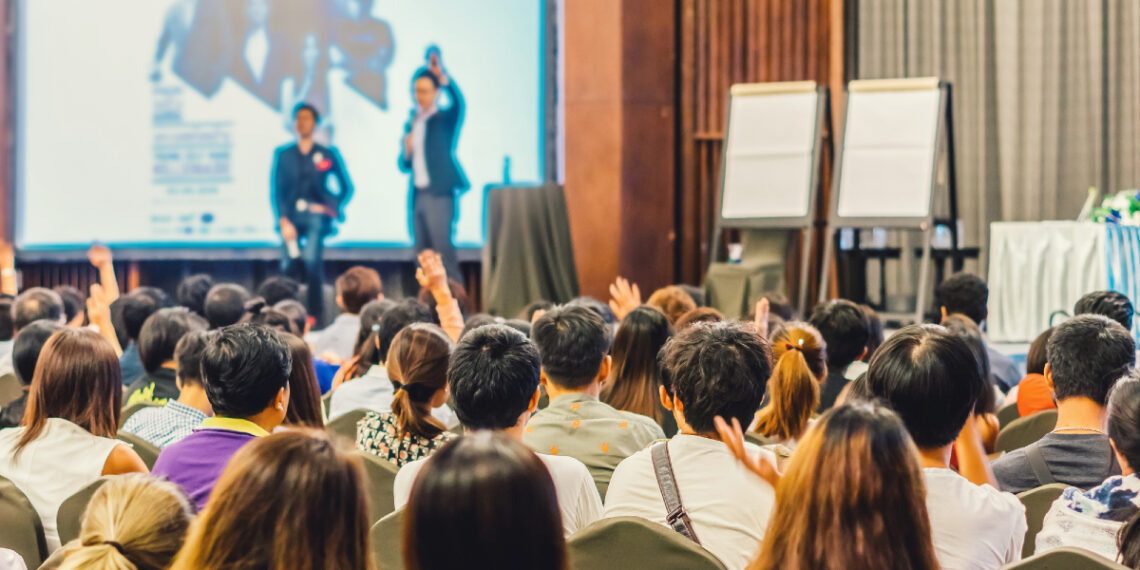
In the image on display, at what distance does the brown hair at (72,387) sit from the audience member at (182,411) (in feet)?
1.22

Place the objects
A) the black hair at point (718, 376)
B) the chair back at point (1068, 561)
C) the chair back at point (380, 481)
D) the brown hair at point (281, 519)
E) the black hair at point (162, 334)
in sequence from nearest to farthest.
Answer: the brown hair at point (281, 519), the chair back at point (1068, 561), the black hair at point (718, 376), the chair back at point (380, 481), the black hair at point (162, 334)

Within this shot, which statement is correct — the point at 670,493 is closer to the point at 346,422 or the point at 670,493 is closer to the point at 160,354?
the point at 346,422

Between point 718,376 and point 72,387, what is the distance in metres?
1.52

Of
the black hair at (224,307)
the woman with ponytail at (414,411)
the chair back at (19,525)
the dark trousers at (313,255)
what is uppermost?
the dark trousers at (313,255)

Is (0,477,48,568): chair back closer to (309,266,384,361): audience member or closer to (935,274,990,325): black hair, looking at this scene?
(309,266,384,361): audience member

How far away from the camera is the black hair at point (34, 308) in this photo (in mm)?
4824

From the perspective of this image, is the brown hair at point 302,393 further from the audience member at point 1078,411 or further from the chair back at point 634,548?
the audience member at point 1078,411

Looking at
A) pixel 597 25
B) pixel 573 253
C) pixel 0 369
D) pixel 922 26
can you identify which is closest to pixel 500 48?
pixel 597 25

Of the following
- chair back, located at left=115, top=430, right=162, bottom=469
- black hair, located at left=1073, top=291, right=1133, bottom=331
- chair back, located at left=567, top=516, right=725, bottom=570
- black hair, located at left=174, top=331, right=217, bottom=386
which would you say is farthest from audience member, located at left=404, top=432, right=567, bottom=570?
black hair, located at left=1073, top=291, right=1133, bottom=331

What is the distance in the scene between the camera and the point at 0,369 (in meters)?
4.35

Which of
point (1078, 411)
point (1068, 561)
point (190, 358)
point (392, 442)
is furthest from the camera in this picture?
point (190, 358)

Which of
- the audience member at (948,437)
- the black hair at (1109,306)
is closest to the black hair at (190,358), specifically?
the audience member at (948,437)

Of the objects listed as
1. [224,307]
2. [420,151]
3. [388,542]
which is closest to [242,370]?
[388,542]

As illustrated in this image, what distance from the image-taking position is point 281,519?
4.21ft
